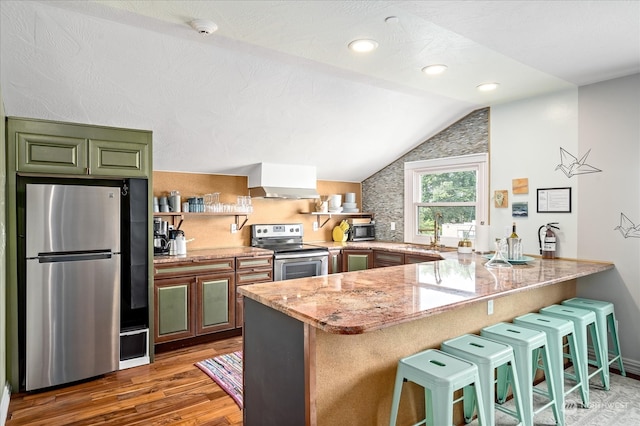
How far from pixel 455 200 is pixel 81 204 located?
3.82 metres

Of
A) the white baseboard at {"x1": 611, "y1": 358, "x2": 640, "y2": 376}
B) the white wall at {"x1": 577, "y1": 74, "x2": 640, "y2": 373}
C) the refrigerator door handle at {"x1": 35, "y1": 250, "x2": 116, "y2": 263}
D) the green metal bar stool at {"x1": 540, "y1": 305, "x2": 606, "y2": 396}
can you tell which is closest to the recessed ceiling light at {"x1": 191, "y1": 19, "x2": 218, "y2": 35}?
the refrigerator door handle at {"x1": 35, "y1": 250, "x2": 116, "y2": 263}

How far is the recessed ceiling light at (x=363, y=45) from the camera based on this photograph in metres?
2.50

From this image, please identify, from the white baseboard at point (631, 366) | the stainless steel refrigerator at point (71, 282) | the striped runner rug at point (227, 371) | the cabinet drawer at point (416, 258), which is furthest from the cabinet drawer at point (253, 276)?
the white baseboard at point (631, 366)

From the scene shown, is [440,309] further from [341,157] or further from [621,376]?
[341,157]

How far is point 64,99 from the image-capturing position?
9.68 feet

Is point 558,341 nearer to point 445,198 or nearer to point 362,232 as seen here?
point 445,198

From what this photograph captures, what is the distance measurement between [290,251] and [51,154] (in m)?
2.40

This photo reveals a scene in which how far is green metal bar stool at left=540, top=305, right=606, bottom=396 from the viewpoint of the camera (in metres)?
2.68

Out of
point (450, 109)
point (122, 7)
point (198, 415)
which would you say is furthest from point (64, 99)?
point (450, 109)

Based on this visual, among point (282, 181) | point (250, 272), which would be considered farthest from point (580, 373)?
point (282, 181)

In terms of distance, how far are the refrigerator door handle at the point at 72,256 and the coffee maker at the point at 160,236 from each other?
0.78 m

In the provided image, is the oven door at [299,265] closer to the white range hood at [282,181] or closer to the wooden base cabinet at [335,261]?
the wooden base cabinet at [335,261]

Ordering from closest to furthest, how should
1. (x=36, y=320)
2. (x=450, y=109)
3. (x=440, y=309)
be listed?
(x=440, y=309), (x=36, y=320), (x=450, y=109)

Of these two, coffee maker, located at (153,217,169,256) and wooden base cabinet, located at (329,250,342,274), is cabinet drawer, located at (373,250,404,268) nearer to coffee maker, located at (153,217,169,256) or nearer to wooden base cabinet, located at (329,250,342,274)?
wooden base cabinet, located at (329,250,342,274)
